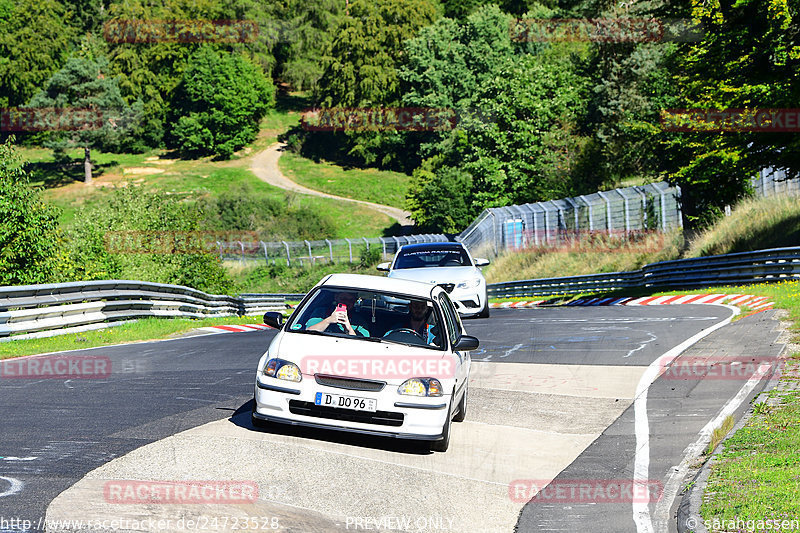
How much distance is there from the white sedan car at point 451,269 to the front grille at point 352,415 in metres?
11.4

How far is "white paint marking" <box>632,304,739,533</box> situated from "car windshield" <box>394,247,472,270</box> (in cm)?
595

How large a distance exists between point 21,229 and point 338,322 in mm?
17070

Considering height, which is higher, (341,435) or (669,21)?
(669,21)

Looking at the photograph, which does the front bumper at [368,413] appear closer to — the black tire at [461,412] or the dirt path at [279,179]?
the black tire at [461,412]

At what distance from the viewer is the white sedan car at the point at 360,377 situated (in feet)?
25.7

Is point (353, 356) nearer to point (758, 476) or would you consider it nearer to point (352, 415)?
point (352, 415)

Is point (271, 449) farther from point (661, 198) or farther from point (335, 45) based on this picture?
point (335, 45)

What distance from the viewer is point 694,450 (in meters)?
8.20

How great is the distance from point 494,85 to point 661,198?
30065 mm

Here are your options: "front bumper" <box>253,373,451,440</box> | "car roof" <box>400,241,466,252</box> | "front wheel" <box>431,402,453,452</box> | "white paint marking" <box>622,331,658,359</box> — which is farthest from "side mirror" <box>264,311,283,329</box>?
"car roof" <box>400,241,466,252</box>

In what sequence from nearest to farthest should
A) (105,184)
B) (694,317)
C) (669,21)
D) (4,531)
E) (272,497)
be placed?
1. (4,531)
2. (272,497)
3. (694,317)
4. (669,21)
5. (105,184)

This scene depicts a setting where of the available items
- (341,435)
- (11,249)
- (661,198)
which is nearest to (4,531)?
(341,435)

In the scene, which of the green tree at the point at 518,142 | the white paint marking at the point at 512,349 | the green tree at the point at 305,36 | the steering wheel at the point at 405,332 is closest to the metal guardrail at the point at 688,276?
the white paint marking at the point at 512,349

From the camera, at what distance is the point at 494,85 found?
6731cm
